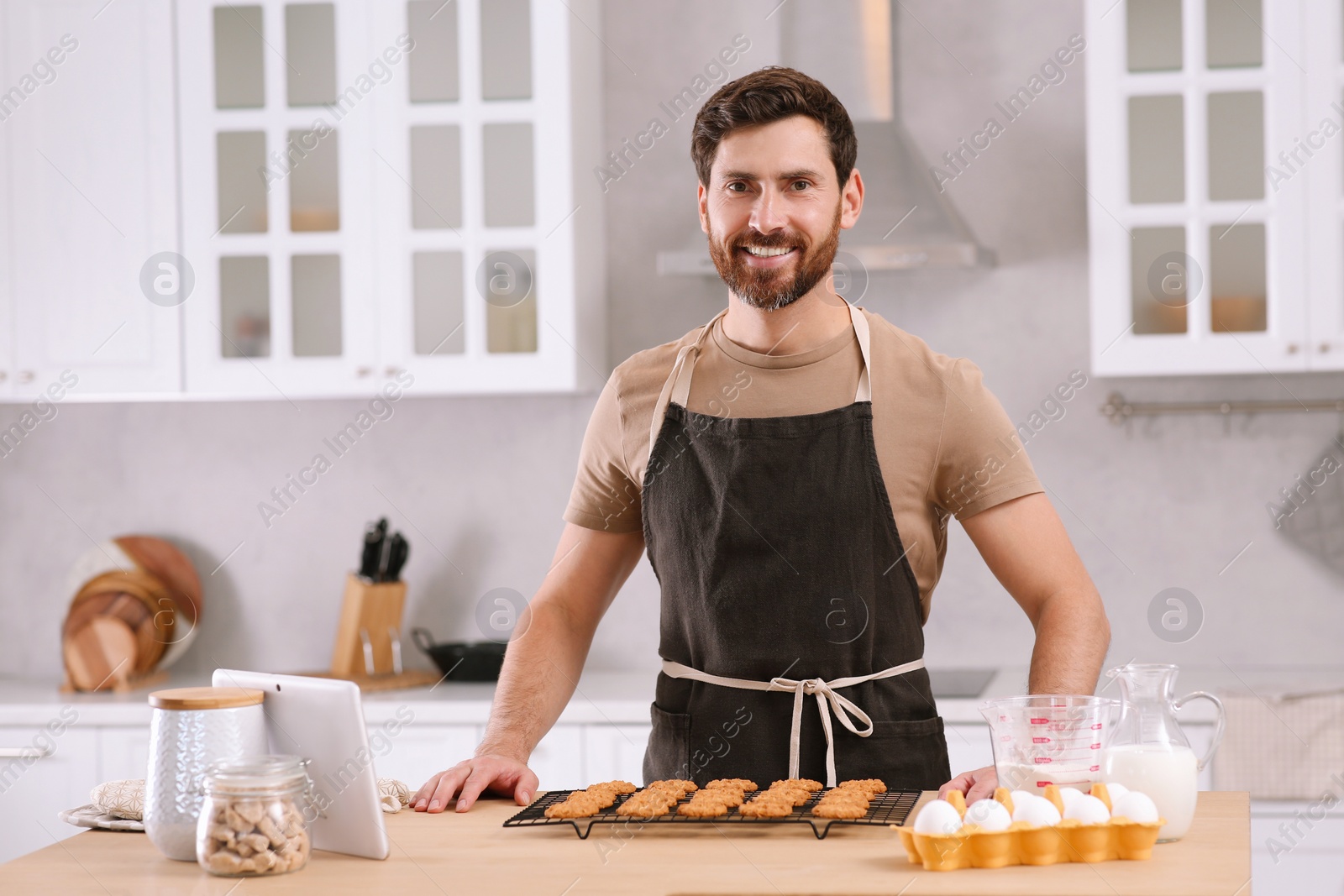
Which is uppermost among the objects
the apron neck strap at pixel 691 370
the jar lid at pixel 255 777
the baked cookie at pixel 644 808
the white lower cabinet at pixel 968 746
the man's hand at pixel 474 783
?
the apron neck strap at pixel 691 370

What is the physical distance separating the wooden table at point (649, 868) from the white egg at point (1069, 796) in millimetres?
50

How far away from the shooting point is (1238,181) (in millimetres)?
2920

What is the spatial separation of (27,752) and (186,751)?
2.12 meters

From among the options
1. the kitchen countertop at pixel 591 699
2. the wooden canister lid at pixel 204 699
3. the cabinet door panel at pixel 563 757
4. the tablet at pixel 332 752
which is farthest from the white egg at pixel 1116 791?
the cabinet door panel at pixel 563 757

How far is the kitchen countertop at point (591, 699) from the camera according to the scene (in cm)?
290

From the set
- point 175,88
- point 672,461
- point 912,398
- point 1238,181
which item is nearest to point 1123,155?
point 1238,181

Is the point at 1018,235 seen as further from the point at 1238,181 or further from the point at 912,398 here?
the point at 912,398

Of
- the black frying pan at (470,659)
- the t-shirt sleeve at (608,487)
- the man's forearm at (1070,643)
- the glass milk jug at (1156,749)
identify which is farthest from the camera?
the black frying pan at (470,659)

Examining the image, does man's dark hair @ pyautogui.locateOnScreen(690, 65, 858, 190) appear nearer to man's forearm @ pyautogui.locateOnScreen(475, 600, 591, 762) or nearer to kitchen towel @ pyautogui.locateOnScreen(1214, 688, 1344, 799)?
man's forearm @ pyautogui.locateOnScreen(475, 600, 591, 762)

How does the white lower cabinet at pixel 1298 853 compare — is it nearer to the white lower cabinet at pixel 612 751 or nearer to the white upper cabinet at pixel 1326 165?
the white upper cabinet at pixel 1326 165

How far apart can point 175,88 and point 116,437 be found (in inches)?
39.3

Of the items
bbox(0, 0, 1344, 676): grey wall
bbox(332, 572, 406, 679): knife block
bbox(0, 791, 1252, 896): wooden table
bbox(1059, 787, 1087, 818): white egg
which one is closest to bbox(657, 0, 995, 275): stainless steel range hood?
bbox(0, 0, 1344, 676): grey wall

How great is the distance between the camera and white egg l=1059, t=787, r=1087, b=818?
1.19 meters

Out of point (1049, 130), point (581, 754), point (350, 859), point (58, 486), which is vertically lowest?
point (581, 754)
